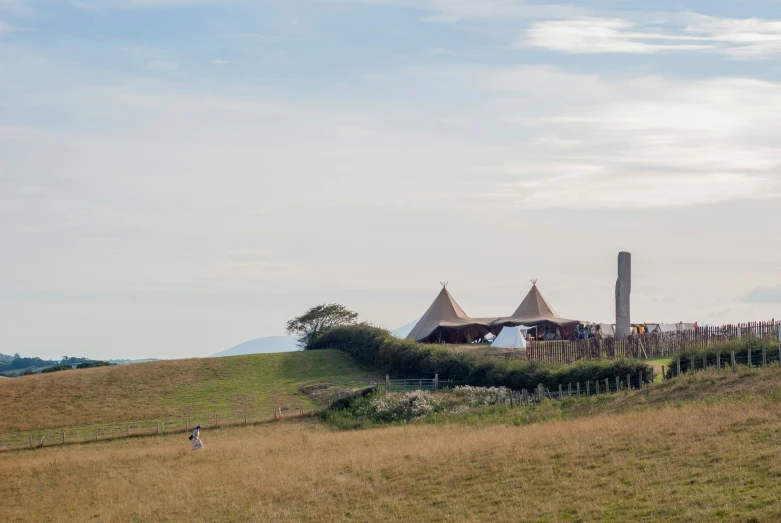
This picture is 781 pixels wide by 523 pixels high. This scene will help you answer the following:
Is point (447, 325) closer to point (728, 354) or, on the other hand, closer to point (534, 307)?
point (534, 307)

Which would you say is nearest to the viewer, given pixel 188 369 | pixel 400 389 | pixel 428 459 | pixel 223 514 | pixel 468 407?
pixel 223 514

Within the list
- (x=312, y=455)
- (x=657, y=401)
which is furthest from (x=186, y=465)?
(x=657, y=401)

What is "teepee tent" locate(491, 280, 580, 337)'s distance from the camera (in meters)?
70.8

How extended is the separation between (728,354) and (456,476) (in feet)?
63.4

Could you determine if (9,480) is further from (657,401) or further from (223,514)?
(657,401)

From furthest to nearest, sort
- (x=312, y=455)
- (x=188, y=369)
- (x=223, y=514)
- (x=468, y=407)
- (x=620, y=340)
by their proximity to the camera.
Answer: (x=188, y=369), (x=620, y=340), (x=468, y=407), (x=312, y=455), (x=223, y=514)

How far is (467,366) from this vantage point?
4994cm

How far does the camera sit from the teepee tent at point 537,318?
70812 mm

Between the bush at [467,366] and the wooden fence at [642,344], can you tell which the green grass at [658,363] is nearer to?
the wooden fence at [642,344]

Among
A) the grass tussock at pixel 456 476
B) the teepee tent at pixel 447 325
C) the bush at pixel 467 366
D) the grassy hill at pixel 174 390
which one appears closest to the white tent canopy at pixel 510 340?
the bush at pixel 467 366

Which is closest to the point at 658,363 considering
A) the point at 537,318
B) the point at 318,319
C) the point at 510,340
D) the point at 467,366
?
the point at 467,366

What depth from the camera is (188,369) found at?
6588cm

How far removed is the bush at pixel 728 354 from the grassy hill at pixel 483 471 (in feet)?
12.0

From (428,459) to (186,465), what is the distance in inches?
393
